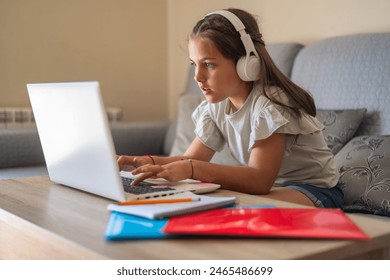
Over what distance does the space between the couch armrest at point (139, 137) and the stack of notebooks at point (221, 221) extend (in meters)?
1.52

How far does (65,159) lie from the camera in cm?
118

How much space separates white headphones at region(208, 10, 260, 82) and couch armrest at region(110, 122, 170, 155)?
117 cm

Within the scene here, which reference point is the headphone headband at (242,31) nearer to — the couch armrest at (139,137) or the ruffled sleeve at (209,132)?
the ruffled sleeve at (209,132)

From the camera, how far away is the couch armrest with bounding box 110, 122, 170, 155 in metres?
2.49

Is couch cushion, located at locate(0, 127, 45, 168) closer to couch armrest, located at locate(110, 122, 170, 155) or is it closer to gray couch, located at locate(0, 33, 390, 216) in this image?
gray couch, located at locate(0, 33, 390, 216)

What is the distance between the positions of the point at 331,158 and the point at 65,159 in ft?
2.37

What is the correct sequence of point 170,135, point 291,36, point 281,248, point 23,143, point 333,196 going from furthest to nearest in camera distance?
point 170,135 → point 291,36 → point 23,143 → point 333,196 → point 281,248

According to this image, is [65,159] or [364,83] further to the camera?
[364,83]

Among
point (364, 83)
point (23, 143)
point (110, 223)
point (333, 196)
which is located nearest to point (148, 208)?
point (110, 223)

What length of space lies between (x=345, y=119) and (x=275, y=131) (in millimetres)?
593

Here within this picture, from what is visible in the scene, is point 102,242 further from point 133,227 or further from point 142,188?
point 142,188

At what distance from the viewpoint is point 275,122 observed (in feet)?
4.31

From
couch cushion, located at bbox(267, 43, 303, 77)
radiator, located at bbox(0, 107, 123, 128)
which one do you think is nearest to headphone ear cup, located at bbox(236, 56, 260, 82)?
couch cushion, located at bbox(267, 43, 303, 77)

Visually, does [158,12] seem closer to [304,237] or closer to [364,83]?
[364,83]
